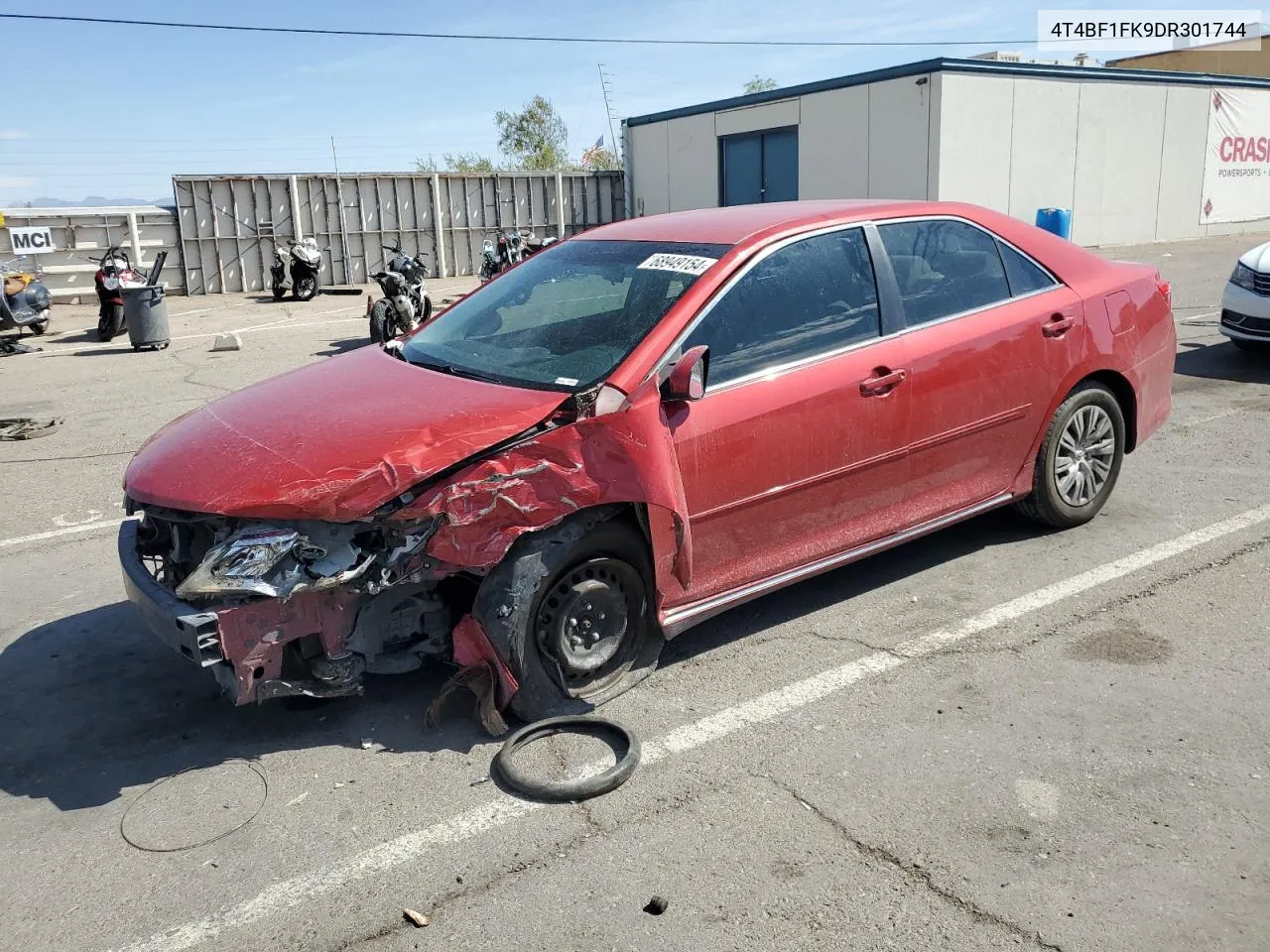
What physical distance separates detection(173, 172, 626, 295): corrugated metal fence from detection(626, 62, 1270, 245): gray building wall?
13.2ft

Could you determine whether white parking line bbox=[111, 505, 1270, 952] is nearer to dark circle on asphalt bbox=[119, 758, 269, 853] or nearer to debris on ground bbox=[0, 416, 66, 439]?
dark circle on asphalt bbox=[119, 758, 269, 853]

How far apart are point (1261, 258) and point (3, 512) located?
10.1 meters

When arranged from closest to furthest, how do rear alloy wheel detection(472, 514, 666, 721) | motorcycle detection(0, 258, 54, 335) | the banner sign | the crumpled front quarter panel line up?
the crumpled front quarter panel
rear alloy wheel detection(472, 514, 666, 721)
motorcycle detection(0, 258, 54, 335)
the banner sign

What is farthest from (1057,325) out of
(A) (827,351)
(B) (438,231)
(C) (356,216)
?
(B) (438,231)

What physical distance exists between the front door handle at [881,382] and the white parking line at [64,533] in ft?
14.8

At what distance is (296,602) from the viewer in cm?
342

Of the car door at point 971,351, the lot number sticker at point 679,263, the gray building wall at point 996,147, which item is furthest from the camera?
the gray building wall at point 996,147

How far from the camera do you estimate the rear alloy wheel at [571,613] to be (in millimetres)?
3627

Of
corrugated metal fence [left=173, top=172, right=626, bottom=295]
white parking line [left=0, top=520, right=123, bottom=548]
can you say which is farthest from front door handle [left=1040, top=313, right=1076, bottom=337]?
corrugated metal fence [left=173, top=172, right=626, bottom=295]

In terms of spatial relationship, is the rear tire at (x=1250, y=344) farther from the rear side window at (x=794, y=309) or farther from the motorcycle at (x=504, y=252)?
the motorcycle at (x=504, y=252)

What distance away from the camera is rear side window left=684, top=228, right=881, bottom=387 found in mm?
4121

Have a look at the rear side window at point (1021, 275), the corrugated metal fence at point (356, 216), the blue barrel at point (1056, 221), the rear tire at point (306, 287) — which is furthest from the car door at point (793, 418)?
the corrugated metal fence at point (356, 216)

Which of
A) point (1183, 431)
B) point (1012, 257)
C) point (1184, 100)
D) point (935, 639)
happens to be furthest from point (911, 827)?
point (1184, 100)

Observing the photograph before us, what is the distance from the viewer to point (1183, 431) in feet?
25.4
